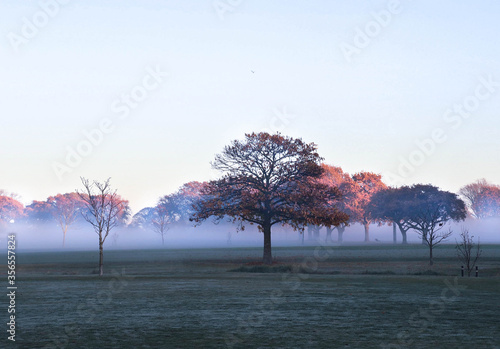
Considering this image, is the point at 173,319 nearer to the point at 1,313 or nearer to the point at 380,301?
the point at 1,313

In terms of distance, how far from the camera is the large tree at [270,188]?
5359 cm

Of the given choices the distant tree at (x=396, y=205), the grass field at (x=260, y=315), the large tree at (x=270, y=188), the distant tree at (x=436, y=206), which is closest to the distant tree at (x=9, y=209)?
the distant tree at (x=396, y=205)

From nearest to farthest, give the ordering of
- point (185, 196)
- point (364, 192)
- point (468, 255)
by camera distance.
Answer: point (468, 255), point (364, 192), point (185, 196)

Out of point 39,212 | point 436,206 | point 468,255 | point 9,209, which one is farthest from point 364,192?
point 9,209

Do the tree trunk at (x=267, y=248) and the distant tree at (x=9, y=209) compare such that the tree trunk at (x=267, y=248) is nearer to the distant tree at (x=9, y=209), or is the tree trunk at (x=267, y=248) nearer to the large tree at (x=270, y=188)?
the large tree at (x=270, y=188)

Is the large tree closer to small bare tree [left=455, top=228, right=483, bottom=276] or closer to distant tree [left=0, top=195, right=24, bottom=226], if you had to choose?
small bare tree [left=455, top=228, right=483, bottom=276]

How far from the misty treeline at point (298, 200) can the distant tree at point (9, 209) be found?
28 cm

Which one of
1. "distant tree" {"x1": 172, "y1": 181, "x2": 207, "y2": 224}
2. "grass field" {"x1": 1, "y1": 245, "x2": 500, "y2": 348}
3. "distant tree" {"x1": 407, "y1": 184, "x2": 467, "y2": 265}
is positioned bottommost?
"grass field" {"x1": 1, "y1": 245, "x2": 500, "y2": 348}

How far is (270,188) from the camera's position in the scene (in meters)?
54.9

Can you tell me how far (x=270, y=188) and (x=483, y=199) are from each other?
11811 centimetres

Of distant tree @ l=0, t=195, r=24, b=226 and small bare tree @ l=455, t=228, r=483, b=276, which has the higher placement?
distant tree @ l=0, t=195, r=24, b=226

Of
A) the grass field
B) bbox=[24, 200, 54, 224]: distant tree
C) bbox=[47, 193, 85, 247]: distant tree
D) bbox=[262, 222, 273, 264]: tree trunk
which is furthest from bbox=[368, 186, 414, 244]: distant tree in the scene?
bbox=[24, 200, 54, 224]: distant tree

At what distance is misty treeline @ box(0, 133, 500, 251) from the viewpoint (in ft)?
177

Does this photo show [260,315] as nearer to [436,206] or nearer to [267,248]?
[267,248]
